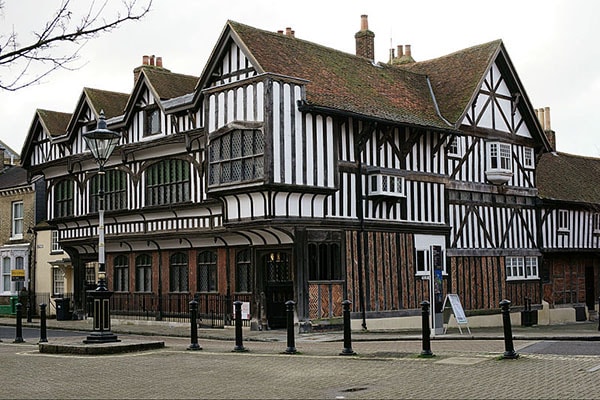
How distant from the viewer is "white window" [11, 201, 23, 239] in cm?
3825

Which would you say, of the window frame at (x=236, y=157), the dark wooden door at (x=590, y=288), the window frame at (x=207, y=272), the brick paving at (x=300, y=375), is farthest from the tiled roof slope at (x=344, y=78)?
the dark wooden door at (x=590, y=288)

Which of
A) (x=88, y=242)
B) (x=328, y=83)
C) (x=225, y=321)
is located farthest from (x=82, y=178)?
(x=328, y=83)

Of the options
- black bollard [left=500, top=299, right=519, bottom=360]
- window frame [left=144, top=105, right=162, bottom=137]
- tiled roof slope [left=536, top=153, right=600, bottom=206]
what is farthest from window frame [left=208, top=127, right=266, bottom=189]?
tiled roof slope [left=536, top=153, right=600, bottom=206]

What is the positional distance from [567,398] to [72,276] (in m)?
28.3

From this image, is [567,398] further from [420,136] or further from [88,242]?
[88,242]

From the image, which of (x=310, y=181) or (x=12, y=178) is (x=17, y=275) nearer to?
(x=12, y=178)

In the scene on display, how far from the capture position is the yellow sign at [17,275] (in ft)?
121

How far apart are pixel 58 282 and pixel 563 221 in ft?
71.2

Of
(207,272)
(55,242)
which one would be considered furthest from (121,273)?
(55,242)

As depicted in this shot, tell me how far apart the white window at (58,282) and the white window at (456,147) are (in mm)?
17752

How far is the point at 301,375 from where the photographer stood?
40.5ft

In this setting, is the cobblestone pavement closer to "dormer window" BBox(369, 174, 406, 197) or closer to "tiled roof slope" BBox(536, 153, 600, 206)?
"dormer window" BBox(369, 174, 406, 197)

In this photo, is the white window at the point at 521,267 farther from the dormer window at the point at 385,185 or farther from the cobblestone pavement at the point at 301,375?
the cobblestone pavement at the point at 301,375

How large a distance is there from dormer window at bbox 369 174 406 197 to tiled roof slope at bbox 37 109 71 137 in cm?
1414
